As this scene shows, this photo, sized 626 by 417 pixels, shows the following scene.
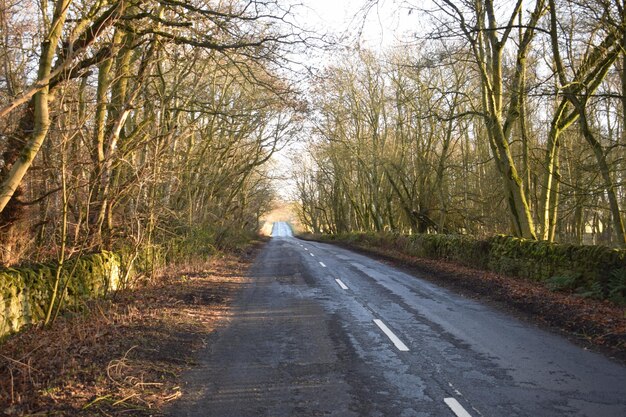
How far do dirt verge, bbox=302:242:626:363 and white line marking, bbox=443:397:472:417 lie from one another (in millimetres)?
3157

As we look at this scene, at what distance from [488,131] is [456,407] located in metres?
16.2

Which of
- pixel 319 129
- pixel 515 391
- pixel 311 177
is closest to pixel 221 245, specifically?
pixel 319 129

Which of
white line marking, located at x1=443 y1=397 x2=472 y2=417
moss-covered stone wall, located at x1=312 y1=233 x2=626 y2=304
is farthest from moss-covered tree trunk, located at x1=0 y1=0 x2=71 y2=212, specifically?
moss-covered stone wall, located at x1=312 y1=233 x2=626 y2=304

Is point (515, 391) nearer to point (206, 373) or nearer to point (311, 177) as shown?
point (206, 373)

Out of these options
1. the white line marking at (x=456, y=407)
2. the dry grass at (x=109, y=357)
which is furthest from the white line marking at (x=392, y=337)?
the dry grass at (x=109, y=357)

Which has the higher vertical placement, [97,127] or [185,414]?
[97,127]

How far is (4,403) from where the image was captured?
4.94 meters

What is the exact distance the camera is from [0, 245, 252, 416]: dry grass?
16.7 feet

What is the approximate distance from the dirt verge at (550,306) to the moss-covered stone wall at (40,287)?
853 cm

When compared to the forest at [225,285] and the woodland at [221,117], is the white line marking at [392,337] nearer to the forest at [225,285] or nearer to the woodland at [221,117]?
the forest at [225,285]

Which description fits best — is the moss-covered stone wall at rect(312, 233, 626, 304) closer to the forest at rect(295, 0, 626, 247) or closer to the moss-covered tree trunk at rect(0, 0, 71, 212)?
the forest at rect(295, 0, 626, 247)

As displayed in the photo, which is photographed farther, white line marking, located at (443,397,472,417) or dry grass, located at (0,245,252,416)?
dry grass, located at (0,245,252,416)

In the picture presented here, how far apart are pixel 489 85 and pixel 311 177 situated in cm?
4614

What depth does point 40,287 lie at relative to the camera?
8.76 m
